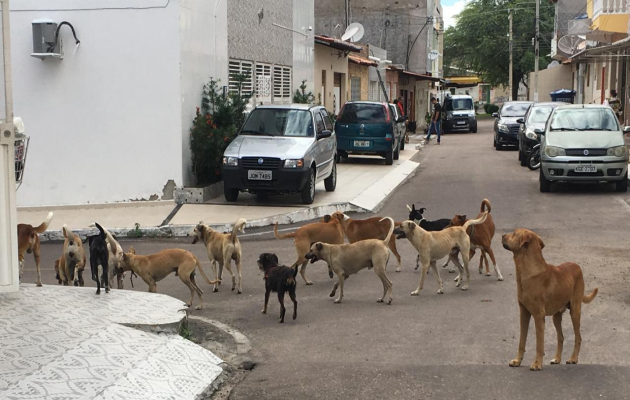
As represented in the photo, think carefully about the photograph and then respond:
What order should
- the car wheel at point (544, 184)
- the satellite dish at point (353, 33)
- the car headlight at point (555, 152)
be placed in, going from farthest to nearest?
the satellite dish at point (353, 33), the car wheel at point (544, 184), the car headlight at point (555, 152)

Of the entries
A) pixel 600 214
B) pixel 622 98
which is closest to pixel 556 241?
pixel 600 214

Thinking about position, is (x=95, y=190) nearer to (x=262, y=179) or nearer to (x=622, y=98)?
(x=262, y=179)

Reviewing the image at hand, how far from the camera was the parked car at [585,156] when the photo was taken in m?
17.5

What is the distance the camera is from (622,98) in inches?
1366

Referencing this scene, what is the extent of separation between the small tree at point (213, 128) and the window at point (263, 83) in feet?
12.4

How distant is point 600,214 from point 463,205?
2.57 m

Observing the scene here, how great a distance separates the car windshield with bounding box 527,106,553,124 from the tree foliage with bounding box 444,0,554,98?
4348 cm

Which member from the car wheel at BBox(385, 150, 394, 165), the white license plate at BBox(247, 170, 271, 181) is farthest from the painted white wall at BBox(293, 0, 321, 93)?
the white license plate at BBox(247, 170, 271, 181)

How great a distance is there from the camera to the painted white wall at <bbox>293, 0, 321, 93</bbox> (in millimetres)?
25664

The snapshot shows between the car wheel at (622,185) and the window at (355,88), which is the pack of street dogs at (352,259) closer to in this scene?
the car wheel at (622,185)

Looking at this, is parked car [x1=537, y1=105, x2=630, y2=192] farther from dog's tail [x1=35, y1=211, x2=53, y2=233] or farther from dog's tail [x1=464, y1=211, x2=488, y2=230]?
dog's tail [x1=35, y1=211, x2=53, y2=233]

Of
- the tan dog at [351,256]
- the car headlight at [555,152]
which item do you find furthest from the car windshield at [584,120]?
the tan dog at [351,256]

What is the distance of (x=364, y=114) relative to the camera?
2566 centimetres

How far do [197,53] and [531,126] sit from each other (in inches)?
472
